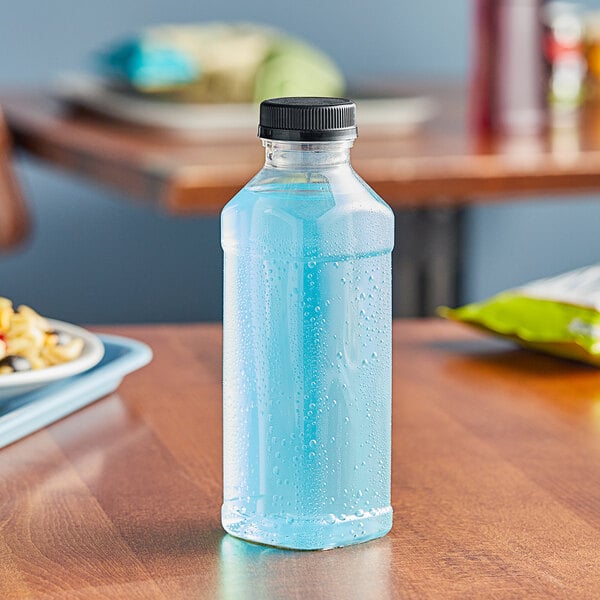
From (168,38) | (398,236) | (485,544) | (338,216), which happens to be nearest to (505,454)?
(485,544)

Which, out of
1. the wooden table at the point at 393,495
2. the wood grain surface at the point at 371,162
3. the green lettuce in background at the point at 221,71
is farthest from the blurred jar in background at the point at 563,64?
the wooden table at the point at 393,495

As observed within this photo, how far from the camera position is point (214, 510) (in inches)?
28.5

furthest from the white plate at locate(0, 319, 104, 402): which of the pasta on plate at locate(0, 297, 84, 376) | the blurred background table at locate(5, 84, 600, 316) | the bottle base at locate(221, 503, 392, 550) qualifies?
the blurred background table at locate(5, 84, 600, 316)

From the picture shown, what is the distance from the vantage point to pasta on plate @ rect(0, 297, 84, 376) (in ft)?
2.79

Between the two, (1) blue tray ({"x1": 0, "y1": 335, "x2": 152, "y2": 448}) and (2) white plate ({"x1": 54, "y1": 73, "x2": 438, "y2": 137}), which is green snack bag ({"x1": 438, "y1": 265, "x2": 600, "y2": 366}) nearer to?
(1) blue tray ({"x1": 0, "y1": 335, "x2": 152, "y2": 448})

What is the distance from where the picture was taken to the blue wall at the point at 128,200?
9.12 ft

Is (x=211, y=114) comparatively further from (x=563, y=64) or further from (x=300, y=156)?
(x=300, y=156)

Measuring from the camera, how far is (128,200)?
2.81 m

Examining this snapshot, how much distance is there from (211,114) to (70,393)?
3.27ft

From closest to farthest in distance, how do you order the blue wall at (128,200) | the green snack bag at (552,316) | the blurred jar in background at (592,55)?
the green snack bag at (552,316) → the blurred jar in background at (592,55) → the blue wall at (128,200)

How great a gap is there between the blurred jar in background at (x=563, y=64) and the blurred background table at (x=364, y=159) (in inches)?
1.9

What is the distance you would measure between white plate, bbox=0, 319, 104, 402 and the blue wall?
6.42ft

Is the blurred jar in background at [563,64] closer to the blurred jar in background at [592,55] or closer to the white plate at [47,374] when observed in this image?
the blurred jar in background at [592,55]

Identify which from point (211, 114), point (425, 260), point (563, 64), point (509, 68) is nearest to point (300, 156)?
point (211, 114)
